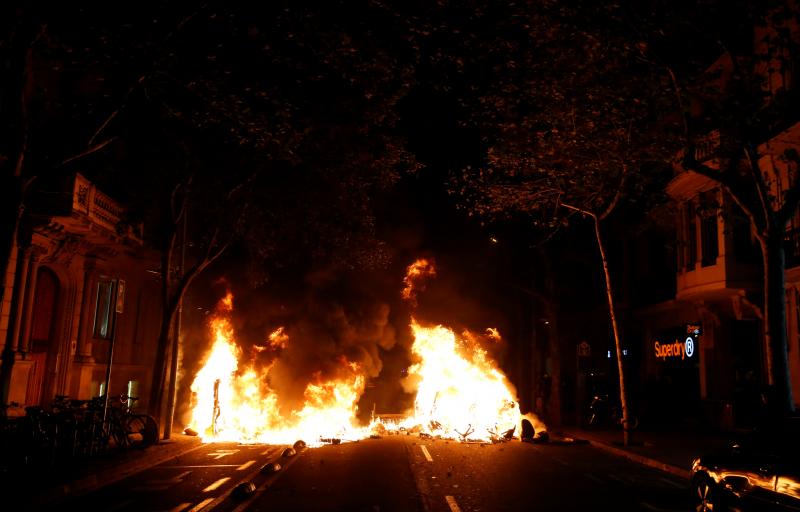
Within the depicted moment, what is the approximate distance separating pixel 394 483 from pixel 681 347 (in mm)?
19208

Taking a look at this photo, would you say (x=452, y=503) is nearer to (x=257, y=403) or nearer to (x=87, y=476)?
(x=87, y=476)

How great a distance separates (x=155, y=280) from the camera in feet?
90.3

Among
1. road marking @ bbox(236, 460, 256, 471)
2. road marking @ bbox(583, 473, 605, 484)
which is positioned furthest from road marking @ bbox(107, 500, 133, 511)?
road marking @ bbox(583, 473, 605, 484)

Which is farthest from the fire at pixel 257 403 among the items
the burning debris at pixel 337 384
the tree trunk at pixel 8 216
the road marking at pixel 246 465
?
the tree trunk at pixel 8 216

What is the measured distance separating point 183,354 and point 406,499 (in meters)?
20.2

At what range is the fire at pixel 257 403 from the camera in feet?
73.5

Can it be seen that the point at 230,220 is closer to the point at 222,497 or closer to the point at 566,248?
the point at 222,497

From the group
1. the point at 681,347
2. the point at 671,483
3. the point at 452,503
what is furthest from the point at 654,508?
→ the point at 681,347

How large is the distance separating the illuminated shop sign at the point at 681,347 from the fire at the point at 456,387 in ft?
24.5

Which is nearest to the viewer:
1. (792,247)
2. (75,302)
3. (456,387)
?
(792,247)

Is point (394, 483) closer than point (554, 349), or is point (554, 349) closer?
point (394, 483)

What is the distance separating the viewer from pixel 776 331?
43.4 ft

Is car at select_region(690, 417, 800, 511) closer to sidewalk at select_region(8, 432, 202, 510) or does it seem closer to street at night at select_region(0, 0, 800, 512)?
street at night at select_region(0, 0, 800, 512)

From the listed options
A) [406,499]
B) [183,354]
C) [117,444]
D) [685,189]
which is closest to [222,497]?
[406,499]
